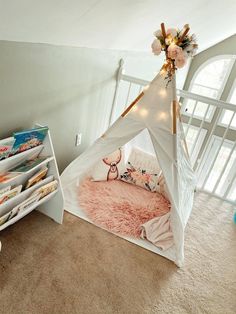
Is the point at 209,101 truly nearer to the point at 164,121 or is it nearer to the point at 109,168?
the point at 164,121

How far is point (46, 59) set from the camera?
146cm

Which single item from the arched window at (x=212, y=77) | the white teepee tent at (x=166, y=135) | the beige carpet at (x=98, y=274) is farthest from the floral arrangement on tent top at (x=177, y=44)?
the arched window at (x=212, y=77)

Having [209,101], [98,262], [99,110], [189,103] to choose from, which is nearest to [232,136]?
[189,103]

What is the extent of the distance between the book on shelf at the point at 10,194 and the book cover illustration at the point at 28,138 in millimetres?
197

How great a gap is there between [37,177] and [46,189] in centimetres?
10

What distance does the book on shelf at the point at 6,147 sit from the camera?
1.22 meters

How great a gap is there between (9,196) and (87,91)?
110cm

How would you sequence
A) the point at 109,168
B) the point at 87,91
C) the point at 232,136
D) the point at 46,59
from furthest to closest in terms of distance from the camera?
the point at 232,136 < the point at 109,168 < the point at 87,91 < the point at 46,59

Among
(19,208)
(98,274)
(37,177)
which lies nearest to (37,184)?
(37,177)

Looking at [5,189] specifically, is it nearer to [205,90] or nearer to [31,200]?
[31,200]

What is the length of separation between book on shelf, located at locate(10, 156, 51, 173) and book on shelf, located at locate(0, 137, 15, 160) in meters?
0.11

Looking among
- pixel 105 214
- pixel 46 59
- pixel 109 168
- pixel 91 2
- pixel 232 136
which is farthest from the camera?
pixel 232 136

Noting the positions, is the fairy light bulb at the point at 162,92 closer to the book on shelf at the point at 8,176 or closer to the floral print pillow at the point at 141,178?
the floral print pillow at the point at 141,178

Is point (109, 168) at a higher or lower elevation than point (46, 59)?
lower
